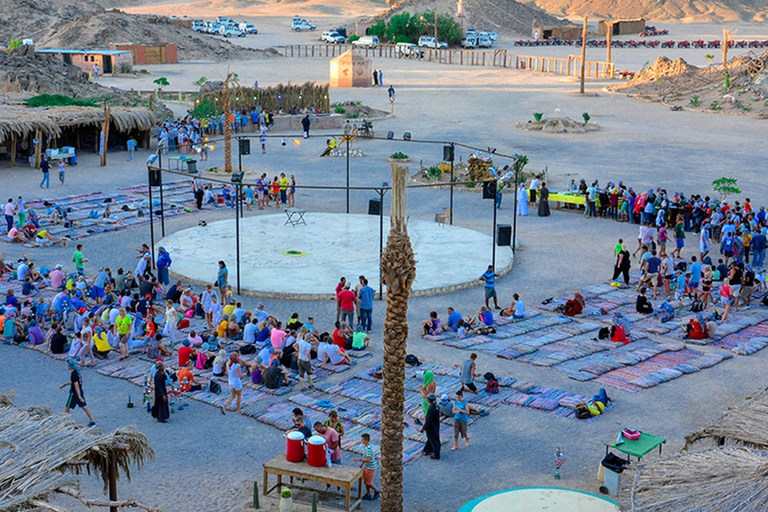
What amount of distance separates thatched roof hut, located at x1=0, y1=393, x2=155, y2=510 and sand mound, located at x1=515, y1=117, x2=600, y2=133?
39597mm

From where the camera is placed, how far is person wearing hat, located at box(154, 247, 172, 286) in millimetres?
24328

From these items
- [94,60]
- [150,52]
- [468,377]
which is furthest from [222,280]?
[150,52]

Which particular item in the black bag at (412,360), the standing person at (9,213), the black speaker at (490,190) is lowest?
the black bag at (412,360)

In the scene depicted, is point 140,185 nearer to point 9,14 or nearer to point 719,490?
point 719,490

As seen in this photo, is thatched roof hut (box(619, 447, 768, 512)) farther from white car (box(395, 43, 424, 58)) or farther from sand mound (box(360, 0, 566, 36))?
sand mound (box(360, 0, 566, 36))

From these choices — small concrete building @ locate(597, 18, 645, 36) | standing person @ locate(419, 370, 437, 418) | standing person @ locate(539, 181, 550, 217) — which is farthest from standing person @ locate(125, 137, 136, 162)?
small concrete building @ locate(597, 18, 645, 36)

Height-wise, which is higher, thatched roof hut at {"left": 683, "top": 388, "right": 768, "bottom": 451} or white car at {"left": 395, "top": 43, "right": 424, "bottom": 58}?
white car at {"left": 395, "top": 43, "right": 424, "bottom": 58}

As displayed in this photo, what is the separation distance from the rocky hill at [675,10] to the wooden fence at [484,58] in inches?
2211

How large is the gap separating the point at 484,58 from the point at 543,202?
5367cm

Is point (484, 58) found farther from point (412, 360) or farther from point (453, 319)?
point (412, 360)

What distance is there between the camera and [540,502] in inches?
534

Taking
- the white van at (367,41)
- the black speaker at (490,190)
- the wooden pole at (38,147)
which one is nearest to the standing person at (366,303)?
the black speaker at (490,190)

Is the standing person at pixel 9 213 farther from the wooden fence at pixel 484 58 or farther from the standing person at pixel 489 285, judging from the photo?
the wooden fence at pixel 484 58

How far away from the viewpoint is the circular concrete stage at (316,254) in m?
24.7
